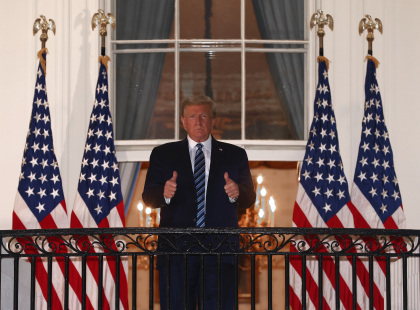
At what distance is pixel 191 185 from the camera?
16.8 ft

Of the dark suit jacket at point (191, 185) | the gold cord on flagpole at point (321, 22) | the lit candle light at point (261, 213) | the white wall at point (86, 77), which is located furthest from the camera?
the lit candle light at point (261, 213)

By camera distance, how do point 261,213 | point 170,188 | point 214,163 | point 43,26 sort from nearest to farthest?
point 170,188, point 214,163, point 43,26, point 261,213

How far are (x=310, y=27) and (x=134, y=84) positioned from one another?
1605 millimetres

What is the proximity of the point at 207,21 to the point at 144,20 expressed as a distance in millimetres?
557

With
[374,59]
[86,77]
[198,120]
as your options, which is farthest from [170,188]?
[374,59]

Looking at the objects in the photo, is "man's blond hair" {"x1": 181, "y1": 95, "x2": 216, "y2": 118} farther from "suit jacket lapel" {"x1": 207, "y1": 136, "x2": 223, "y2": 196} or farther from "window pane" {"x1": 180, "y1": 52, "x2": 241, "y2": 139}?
"window pane" {"x1": 180, "y1": 52, "x2": 241, "y2": 139}

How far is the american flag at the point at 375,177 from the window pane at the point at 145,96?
1.66 m

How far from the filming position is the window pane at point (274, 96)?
664cm

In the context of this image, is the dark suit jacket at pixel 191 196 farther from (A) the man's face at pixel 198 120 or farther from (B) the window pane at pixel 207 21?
(B) the window pane at pixel 207 21

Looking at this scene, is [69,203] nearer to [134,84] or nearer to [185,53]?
[134,84]

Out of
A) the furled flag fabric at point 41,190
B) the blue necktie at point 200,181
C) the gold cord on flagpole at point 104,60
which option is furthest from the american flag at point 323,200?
the furled flag fabric at point 41,190

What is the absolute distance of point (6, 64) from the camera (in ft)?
21.3

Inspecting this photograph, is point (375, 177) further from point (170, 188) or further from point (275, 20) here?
point (170, 188)

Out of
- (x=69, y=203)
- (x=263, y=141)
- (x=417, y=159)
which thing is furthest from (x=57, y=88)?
(x=417, y=159)
